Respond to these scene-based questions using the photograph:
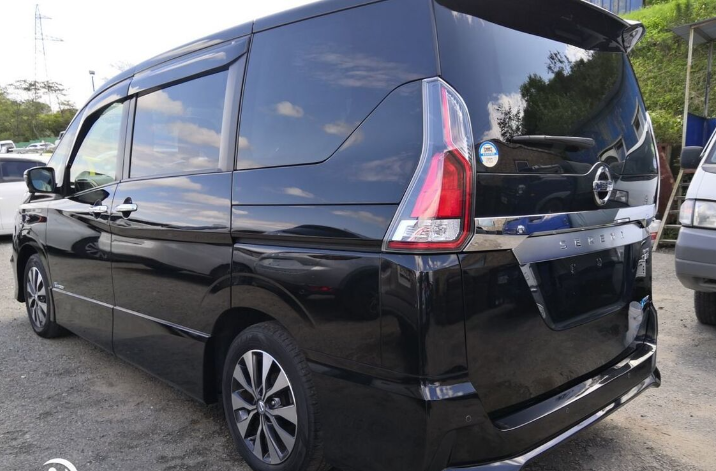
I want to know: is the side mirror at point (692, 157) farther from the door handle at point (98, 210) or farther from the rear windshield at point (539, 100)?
the door handle at point (98, 210)

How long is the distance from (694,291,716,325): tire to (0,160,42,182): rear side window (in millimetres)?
10517

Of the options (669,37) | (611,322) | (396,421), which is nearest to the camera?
(396,421)

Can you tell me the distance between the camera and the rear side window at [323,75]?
195cm

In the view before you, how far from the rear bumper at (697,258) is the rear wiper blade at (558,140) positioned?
A: 2.27 m

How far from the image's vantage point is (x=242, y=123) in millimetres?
2539

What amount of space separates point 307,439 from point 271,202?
0.97 m

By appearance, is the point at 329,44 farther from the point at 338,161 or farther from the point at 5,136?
the point at 5,136

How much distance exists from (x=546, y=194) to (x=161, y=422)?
247 centimetres

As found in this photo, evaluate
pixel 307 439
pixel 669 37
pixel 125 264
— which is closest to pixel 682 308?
pixel 307 439

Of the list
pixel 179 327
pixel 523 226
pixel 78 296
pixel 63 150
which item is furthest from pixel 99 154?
pixel 523 226

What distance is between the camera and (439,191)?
179 centimetres

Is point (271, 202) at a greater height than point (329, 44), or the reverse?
point (329, 44)

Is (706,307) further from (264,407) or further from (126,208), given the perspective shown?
(126,208)

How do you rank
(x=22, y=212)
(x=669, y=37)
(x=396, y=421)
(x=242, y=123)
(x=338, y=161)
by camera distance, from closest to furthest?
1. (x=396, y=421)
2. (x=338, y=161)
3. (x=242, y=123)
4. (x=22, y=212)
5. (x=669, y=37)
